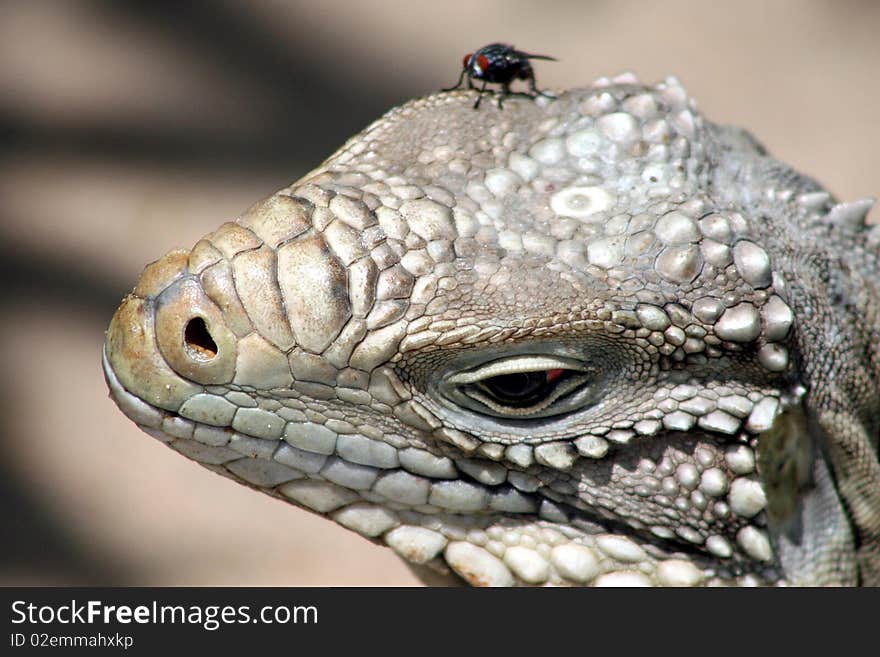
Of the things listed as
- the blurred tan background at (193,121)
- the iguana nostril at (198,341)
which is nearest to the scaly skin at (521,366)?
the iguana nostril at (198,341)

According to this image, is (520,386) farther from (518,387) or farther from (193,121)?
(193,121)

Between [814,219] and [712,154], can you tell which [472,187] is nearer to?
[712,154]

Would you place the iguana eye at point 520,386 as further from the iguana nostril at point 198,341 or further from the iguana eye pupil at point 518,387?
the iguana nostril at point 198,341

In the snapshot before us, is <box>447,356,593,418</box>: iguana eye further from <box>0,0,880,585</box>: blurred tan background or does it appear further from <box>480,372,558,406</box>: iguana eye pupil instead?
<box>0,0,880,585</box>: blurred tan background

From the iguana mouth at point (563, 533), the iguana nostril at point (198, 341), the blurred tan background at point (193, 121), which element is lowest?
the iguana mouth at point (563, 533)

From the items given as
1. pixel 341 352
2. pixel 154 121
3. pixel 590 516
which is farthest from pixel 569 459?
pixel 154 121

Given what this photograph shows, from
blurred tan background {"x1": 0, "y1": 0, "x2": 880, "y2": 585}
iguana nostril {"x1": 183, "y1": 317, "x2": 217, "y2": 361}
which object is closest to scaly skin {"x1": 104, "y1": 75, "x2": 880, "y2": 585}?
iguana nostril {"x1": 183, "y1": 317, "x2": 217, "y2": 361}
